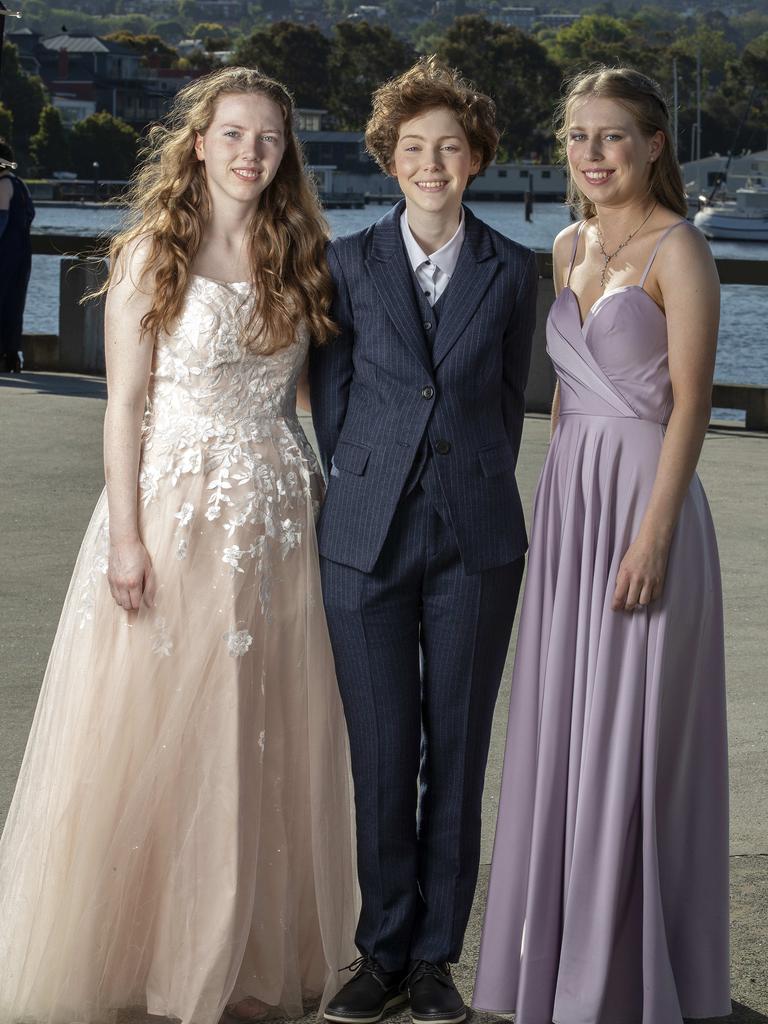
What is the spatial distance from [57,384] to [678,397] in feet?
28.3

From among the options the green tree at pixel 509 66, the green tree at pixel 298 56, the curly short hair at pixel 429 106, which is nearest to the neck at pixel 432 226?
the curly short hair at pixel 429 106

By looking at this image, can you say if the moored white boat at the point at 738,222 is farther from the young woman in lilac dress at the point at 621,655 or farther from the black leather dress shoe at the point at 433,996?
the black leather dress shoe at the point at 433,996

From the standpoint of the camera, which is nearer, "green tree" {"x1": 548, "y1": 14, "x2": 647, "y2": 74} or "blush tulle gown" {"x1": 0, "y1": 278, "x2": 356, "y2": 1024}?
"blush tulle gown" {"x1": 0, "y1": 278, "x2": 356, "y2": 1024}

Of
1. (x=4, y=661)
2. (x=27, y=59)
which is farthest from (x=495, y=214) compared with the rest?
(x=4, y=661)

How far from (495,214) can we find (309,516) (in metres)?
94.0

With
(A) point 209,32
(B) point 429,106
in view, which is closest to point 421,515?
(B) point 429,106

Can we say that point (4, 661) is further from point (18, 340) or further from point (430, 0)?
point (430, 0)

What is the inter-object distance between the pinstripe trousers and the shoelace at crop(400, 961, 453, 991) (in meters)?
0.02

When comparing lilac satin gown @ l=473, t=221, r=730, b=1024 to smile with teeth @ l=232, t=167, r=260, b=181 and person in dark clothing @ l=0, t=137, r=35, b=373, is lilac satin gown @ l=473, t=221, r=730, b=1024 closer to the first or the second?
smile with teeth @ l=232, t=167, r=260, b=181

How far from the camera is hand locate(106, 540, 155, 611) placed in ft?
9.84

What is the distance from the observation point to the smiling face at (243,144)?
2.99 meters

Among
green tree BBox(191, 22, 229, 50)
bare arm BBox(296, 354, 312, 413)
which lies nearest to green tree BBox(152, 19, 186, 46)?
green tree BBox(191, 22, 229, 50)

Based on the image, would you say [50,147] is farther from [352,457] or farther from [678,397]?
[678,397]

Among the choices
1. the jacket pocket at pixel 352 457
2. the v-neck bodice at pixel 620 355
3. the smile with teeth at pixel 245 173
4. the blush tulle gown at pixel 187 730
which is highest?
the smile with teeth at pixel 245 173
